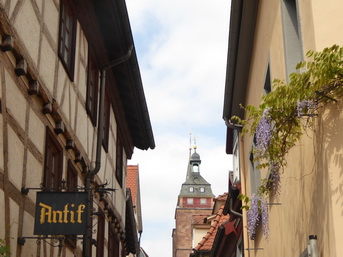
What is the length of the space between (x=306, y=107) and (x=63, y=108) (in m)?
4.83

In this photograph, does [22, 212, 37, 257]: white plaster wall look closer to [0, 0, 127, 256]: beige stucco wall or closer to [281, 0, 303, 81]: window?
[0, 0, 127, 256]: beige stucco wall

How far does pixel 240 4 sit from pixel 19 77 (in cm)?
421

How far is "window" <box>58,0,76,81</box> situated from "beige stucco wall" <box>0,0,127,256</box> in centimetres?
21

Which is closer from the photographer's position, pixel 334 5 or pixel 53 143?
pixel 334 5

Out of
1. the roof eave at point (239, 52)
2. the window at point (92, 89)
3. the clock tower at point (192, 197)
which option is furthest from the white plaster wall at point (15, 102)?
the clock tower at point (192, 197)

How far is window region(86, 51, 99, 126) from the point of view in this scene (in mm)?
11891

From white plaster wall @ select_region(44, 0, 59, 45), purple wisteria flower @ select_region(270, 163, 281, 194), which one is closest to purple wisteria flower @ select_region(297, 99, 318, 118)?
purple wisteria flower @ select_region(270, 163, 281, 194)

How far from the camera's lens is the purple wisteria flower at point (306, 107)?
5.59 meters

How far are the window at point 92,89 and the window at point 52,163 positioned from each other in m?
2.11

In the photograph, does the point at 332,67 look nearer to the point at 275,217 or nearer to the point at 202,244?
the point at 275,217

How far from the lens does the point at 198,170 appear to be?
4215 inches

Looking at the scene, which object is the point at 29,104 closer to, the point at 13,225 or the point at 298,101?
the point at 13,225

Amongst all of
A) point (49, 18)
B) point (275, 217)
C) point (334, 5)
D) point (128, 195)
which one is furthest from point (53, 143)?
point (128, 195)

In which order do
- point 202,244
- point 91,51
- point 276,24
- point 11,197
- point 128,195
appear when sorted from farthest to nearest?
point 202,244, point 128,195, point 91,51, point 276,24, point 11,197
